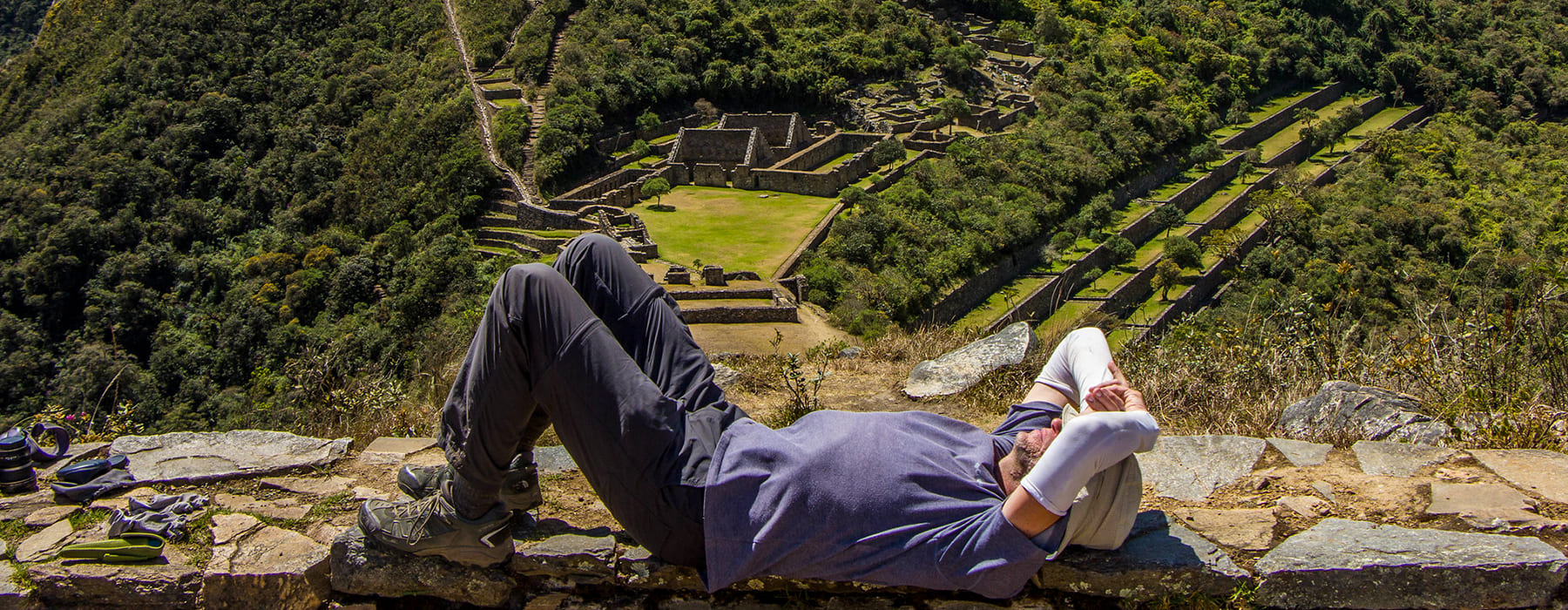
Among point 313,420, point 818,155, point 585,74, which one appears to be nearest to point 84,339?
point 585,74

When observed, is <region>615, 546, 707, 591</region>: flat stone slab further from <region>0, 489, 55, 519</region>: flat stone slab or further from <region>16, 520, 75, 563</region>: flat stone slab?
<region>0, 489, 55, 519</region>: flat stone slab

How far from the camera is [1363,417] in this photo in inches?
151

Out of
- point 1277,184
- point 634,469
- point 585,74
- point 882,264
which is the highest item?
point 634,469

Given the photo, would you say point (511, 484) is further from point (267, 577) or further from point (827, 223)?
point (827, 223)

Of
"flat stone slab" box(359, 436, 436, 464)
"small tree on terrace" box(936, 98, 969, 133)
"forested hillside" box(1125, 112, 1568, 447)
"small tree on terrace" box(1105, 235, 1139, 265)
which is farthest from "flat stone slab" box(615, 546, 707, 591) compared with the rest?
"small tree on terrace" box(936, 98, 969, 133)

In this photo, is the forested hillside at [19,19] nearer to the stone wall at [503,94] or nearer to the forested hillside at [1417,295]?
the stone wall at [503,94]

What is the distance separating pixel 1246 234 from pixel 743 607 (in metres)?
29.8

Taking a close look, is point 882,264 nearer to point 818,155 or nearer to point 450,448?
point 818,155

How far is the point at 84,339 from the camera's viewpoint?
30.4 metres

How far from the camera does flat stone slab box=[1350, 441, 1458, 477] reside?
3.22 metres

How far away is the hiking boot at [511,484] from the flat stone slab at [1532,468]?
2745mm

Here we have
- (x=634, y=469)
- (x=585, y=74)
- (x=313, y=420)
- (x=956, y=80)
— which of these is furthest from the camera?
(x=956, y=80)

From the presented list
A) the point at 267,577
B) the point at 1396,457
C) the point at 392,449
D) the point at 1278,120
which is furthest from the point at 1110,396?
the point at 1278,120

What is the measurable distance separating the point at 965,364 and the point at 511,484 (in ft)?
7.86
